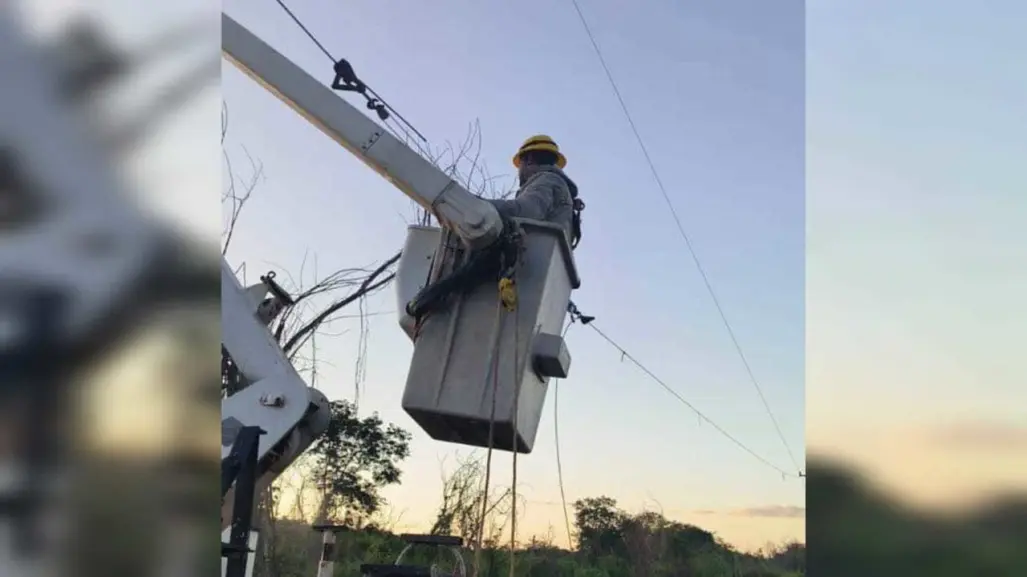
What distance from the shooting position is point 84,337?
57 cm

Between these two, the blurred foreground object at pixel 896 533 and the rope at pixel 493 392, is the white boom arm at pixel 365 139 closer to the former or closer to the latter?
the rope at pixel 493 392

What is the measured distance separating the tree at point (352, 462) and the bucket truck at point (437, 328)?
4.49 m

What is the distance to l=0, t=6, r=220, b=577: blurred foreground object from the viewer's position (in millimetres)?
542

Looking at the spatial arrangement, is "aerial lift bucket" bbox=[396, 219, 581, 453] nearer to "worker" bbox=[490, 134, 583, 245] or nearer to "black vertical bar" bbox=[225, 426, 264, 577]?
"worker" bbox=[490, 134, 583, 245]

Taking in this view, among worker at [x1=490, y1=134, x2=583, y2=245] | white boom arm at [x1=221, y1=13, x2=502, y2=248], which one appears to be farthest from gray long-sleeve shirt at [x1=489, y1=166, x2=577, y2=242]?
white boom arm at [x1=221, y1=13, x2=502, y2=248]

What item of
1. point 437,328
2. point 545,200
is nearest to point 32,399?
point 437,328

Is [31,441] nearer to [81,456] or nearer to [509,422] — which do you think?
[81,456]

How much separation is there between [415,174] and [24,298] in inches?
94.3

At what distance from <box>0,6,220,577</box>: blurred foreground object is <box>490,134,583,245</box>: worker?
2.32 meters

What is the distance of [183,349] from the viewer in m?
0.63

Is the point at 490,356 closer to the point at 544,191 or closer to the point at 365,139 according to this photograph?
the point at 544,191

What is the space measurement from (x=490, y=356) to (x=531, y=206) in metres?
0.61

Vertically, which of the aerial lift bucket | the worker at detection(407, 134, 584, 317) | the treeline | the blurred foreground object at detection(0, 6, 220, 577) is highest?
the worker at detection(407, 134, 584, 317)

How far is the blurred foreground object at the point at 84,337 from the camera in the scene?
0.54m
